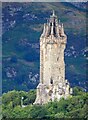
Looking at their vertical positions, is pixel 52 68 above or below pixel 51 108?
above

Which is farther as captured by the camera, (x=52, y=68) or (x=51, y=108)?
(x=52, y=68)

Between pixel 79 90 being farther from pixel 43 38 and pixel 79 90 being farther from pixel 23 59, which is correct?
pixel 23 59

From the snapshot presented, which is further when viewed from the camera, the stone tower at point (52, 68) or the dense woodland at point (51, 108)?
the stone tower at point (52, 68)

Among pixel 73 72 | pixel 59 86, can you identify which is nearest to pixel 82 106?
pixel 59 86

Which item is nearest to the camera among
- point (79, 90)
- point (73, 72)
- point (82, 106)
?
point (82, 106)

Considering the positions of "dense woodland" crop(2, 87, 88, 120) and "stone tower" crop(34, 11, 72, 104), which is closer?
"dense woodland" crop(2, 87, 88, 120)
